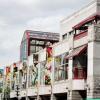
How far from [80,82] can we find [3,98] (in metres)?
48.5

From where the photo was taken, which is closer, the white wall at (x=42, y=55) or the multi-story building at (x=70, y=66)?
the multi-story building at (x=70, y=66)

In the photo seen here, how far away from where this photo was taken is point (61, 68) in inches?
2297

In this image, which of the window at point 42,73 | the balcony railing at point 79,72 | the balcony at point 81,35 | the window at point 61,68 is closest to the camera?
the balcony at point 81,35

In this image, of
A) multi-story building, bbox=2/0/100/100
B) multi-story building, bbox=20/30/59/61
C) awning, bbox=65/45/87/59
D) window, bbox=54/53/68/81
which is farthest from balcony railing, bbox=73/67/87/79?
multi-story building, bbox=20/30/59/61

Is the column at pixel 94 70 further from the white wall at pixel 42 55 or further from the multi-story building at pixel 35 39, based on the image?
the multi-story building at pixel 35 39

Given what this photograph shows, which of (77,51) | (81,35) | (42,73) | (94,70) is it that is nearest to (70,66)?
(77,51)

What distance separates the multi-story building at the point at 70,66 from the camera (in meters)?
46.4

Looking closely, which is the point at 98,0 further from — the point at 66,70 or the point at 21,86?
the point at 21,86

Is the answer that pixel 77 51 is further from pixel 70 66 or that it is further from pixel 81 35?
pixel 70 66

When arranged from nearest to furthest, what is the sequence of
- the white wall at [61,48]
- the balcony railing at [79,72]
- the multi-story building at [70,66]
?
the multi-story building at [70,66] < the balcony railing at [79,72] < the white wall at [61,48]

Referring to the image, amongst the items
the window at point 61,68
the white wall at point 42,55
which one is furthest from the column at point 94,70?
the white wall at point 42,55

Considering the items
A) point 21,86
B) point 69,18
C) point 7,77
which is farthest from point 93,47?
point 7,77

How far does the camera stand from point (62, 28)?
70.1 meters

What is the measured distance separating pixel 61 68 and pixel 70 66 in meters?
5.57
